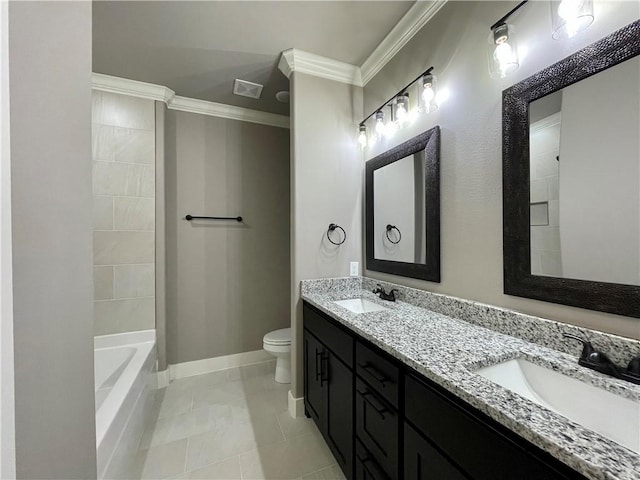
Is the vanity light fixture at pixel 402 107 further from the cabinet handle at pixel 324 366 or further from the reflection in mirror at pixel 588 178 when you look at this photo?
the cabinet handle at pixel 324 366

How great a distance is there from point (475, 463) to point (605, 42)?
4.26ft

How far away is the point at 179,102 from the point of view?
2.40 m

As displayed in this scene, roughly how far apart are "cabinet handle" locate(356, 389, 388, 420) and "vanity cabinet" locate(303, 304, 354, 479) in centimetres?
13

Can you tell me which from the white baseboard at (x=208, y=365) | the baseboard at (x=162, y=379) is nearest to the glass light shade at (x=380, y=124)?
the white baseboard at (x=208, y=365)

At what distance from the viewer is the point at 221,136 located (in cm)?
256

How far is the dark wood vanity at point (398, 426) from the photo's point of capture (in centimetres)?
57

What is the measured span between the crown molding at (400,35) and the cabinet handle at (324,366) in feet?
6.53

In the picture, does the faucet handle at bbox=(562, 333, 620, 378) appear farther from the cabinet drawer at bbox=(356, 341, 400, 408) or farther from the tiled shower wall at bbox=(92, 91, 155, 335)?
the tiled shower wall at bbox=(92, 91, 155, 335)

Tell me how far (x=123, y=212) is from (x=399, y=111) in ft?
7.41

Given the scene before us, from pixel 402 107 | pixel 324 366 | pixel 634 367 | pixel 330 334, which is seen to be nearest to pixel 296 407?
pixel 324 366

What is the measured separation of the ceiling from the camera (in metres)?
1.47

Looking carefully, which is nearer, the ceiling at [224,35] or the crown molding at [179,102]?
the ceiling at [224,35]

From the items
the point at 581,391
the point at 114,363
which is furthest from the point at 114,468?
the point at 581,391

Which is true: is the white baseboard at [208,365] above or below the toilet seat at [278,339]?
below
